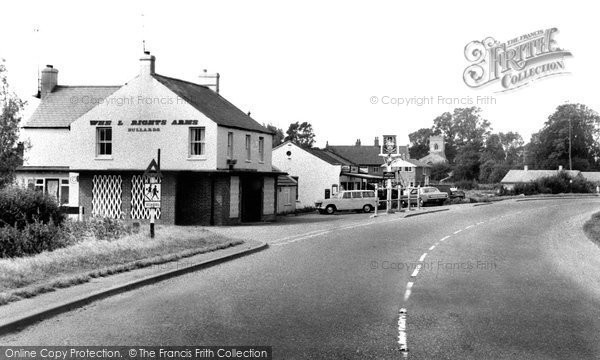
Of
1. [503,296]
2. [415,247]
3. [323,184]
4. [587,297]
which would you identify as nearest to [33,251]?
[415,247]

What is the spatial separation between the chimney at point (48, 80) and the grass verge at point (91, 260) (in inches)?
1082

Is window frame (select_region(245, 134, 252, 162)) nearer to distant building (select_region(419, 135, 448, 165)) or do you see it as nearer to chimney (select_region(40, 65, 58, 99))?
chimney (select_region(40, 65, 58, 99))

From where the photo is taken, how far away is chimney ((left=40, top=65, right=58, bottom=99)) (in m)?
44.7

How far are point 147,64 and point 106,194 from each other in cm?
704

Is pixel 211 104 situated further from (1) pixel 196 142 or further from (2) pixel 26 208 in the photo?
(2) pixel 26 208

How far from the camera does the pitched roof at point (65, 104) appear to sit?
42719mm

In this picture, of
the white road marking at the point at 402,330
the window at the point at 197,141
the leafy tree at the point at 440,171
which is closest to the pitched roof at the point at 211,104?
the window at the point at 197,141

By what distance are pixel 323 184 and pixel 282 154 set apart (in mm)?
4565

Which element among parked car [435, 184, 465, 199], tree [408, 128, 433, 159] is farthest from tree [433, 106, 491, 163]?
parked car [435, 184, 465, 199]

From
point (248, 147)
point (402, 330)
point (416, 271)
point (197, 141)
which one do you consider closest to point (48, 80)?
point (248, 147)

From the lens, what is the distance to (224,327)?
29.4 ft

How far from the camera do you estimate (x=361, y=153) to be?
274 feet

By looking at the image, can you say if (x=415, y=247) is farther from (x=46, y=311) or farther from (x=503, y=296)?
(x=46, y=311)

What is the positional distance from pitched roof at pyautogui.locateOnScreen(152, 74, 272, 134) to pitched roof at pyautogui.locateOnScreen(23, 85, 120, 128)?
27.4 feet
